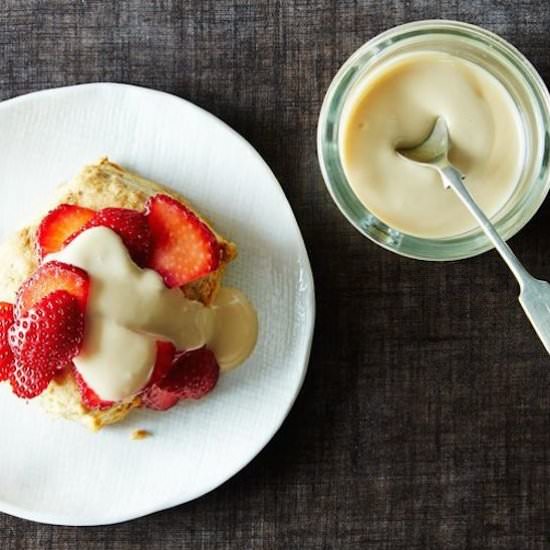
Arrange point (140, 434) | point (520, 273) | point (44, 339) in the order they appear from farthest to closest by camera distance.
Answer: point (140, 434) → point (520, 273) → point (44, 339)

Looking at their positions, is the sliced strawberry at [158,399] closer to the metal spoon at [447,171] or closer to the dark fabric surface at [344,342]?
the dark fabric surface at [344,342]

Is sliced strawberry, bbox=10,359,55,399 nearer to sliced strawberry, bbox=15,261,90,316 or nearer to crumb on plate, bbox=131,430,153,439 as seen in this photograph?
sliced strawberry, bbox=15,261,90,316

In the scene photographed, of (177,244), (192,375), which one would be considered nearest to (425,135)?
(177,244)

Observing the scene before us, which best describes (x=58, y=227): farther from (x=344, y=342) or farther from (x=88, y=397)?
(x=344, y=342)

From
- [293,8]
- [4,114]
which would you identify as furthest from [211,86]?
[4,114]

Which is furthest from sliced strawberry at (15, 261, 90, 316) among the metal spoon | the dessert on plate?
the metal spoon

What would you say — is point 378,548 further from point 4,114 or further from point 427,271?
point 4,114

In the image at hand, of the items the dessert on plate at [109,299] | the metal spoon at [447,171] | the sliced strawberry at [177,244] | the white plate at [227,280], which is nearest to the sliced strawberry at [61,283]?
the dessert on plate at [109,299]
